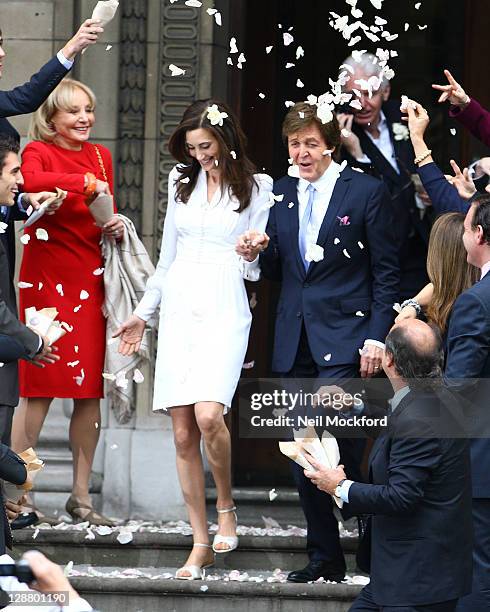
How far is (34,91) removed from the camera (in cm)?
710

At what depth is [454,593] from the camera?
5426 mm

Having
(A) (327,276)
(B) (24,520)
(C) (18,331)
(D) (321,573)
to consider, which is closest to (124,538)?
(B) (24,520)

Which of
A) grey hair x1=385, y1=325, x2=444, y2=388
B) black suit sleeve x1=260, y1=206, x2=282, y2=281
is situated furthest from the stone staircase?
grey hair x1=385, y1=325, x2=444, y2=388

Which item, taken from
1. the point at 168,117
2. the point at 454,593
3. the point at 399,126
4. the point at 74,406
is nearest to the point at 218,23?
the point at 168,117

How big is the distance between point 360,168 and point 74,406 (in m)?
1.94

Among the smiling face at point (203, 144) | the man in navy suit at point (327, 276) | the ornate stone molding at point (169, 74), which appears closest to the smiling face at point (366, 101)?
the man in navy suit at point (327, 276)

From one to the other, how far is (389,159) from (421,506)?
2.91 metres

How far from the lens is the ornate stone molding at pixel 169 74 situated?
8.45 metres

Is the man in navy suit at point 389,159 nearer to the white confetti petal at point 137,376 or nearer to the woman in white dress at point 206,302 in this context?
the woman in white dress at point 206,302

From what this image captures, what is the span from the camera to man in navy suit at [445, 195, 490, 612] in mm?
5797

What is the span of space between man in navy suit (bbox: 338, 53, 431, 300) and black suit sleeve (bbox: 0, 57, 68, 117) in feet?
5.07

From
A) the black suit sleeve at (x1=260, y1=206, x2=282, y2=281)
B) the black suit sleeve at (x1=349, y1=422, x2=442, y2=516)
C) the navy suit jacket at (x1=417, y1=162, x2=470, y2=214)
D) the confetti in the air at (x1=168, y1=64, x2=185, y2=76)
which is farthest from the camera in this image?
the confetti in the air at (x1=168, y1=64, x2=185, y2=76)

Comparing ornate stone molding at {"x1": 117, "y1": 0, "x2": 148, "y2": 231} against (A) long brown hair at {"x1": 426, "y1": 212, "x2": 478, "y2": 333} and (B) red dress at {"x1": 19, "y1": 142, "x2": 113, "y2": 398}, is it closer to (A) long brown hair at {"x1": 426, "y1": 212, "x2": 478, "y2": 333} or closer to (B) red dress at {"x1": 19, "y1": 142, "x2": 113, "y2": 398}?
(B) red dress at {"x1": 19, "y1": 142, "x2": 113, "y2": 398}

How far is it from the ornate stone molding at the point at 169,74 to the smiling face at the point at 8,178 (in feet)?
5.84
